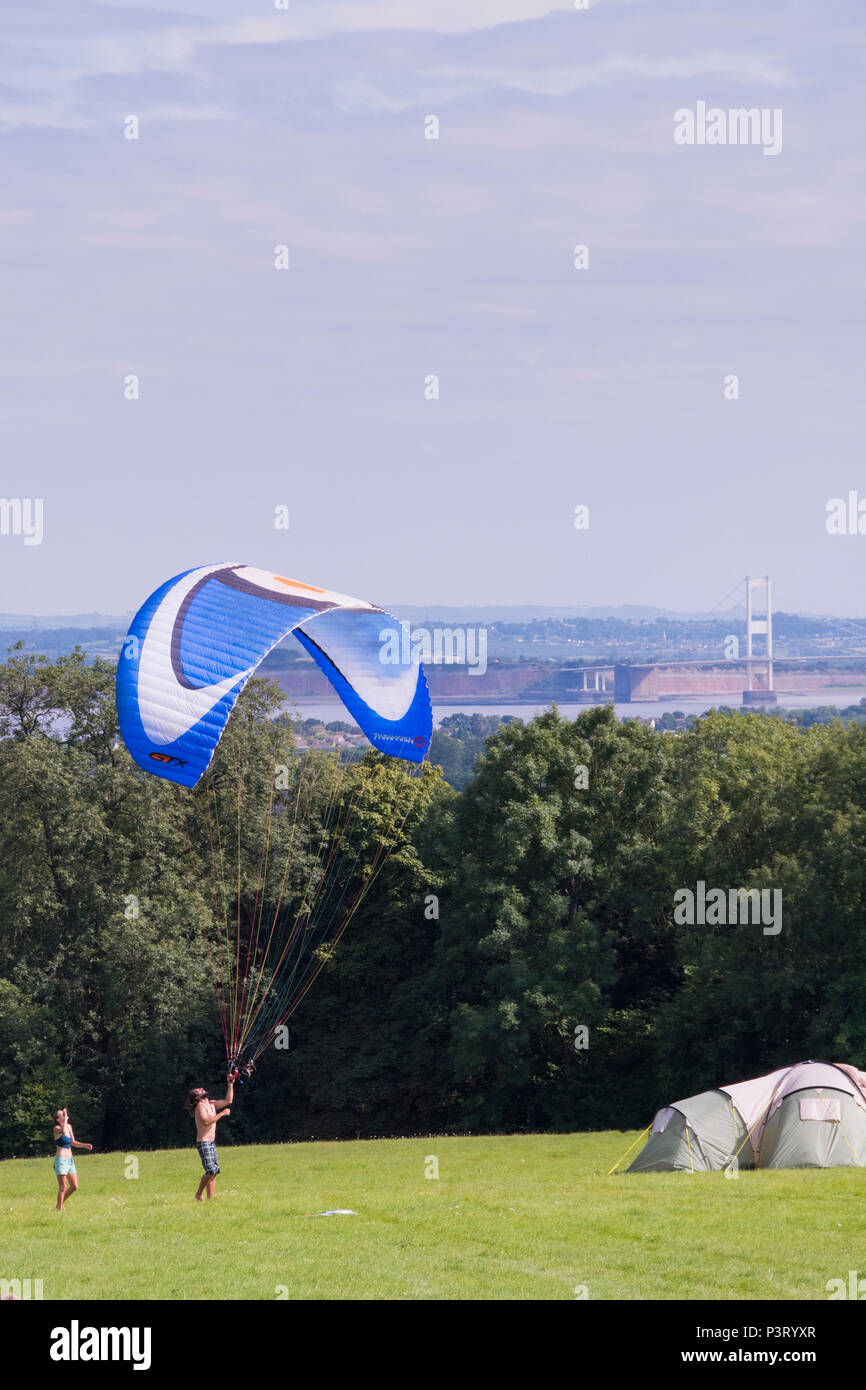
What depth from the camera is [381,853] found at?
143ft

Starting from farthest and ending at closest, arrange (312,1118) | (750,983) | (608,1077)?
(312,1118) → (608,1077) → (750,983)

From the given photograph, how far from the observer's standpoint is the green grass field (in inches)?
500

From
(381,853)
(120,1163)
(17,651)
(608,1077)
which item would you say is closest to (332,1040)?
(381,853)

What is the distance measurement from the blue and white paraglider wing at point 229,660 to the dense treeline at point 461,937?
13.8 meters

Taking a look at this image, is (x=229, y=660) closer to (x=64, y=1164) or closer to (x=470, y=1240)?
(x=64, y=1164)

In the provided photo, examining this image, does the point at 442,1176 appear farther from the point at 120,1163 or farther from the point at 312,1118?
the point at 312,1118

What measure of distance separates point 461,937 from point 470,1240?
81.4 ft

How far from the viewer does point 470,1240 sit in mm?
14922

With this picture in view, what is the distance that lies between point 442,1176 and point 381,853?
61.2 feet

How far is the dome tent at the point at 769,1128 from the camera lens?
72.6 feet
